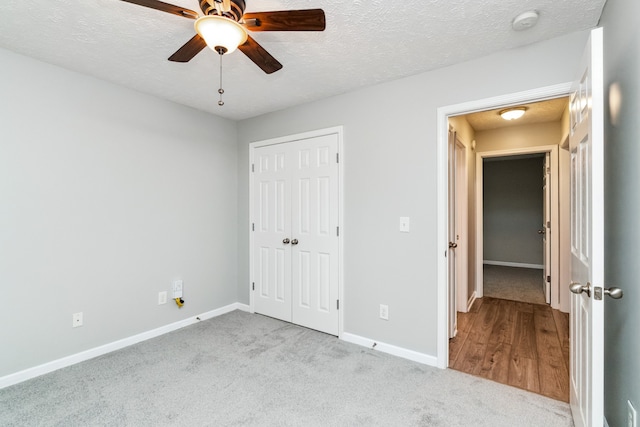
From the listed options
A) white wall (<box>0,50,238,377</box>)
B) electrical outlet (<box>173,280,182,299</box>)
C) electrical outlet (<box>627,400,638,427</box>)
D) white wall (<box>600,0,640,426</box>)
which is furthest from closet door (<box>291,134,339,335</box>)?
electrical outlet (<box>627,400,638,427</box>)

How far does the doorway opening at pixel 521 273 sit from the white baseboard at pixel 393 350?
18 centimetres

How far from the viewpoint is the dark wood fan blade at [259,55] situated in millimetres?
1637

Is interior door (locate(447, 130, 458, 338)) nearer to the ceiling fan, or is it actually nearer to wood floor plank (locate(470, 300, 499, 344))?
wood floor plank (locate(470, 300, 499, 344))

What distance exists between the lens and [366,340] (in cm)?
287

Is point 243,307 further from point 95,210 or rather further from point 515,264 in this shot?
point 515,264

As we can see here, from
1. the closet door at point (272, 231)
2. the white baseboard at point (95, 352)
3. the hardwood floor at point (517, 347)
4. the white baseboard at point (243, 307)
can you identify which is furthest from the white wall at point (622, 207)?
the white baseboard at point (95, 352)

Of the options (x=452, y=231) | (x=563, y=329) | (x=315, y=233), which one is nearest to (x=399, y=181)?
(x=452, y=231)

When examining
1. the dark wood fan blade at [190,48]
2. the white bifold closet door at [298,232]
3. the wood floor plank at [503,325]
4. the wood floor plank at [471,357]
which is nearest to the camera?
the dark wood fan blade at [190,48]

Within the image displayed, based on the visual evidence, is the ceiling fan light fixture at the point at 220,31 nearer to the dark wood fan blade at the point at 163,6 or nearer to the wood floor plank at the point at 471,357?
the dark wood fan blade at the point at 163,6

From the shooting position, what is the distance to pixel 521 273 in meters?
6.11

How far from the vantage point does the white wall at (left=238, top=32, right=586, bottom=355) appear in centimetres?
230

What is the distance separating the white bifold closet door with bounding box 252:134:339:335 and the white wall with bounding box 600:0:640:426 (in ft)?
6.50

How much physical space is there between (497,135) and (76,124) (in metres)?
4.88

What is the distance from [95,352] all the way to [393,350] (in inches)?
101
